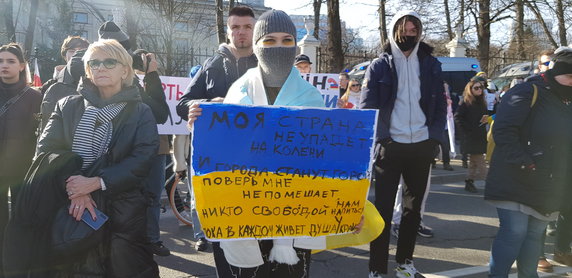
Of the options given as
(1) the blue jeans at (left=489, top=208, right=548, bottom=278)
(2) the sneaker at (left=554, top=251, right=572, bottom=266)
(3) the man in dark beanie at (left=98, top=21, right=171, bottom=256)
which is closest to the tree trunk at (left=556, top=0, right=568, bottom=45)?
(2) the sneaker at (left=554, top=251, right=572, bottom=266)

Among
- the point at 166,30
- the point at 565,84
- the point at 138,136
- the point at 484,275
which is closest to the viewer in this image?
the point at 138,136

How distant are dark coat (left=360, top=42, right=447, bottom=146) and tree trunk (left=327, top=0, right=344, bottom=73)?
9825 millimetres

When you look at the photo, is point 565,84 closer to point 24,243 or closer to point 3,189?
point 24,243

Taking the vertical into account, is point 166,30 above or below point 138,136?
above

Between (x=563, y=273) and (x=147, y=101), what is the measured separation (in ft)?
13.2

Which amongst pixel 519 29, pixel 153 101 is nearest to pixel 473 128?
pixel 153 101

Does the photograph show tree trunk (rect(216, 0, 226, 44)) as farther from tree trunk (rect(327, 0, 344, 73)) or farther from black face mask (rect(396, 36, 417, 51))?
black face mask (rect(396, 36, 417, 51))

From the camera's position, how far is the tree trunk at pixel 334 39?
44.5 feet

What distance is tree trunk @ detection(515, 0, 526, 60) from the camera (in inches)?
928

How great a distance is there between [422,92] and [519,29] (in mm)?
24597

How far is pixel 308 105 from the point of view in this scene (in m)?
2.34

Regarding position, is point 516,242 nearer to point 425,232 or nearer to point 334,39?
point 425,232

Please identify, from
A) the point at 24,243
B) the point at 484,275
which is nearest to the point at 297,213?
the point at 24,243

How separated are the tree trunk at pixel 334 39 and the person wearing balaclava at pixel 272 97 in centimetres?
1138
